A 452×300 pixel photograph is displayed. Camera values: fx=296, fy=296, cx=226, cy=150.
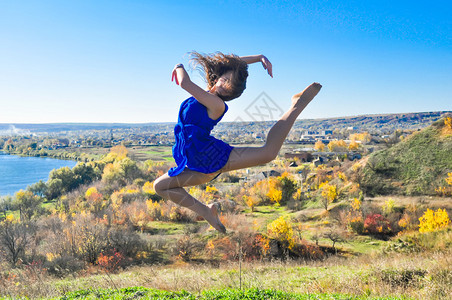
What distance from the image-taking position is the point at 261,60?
255cm

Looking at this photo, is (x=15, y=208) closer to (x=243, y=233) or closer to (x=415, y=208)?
(x=243, y=233)

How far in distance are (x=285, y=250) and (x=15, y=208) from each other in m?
42.6

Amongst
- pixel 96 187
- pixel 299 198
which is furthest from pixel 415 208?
pixel 96 187

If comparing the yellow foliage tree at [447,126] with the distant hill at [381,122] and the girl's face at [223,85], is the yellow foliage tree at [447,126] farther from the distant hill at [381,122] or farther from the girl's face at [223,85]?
the distant hill at [381,122]

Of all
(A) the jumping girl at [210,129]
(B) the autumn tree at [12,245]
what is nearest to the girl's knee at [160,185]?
(A) the jumping girl at [210,129]

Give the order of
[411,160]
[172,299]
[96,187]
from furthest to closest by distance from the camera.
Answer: [96,187], [411,160], [172,299]

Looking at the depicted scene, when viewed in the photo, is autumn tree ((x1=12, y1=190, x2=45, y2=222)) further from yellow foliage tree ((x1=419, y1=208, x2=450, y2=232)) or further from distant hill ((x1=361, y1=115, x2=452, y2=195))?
yellow foliage tree ((x1=419, y1=208, x2=450, y2=232))

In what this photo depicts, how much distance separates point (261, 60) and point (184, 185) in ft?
4.10

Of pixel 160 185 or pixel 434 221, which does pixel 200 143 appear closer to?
pixel 160 185

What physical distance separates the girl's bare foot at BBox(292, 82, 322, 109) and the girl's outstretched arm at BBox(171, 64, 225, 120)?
0.63 meters

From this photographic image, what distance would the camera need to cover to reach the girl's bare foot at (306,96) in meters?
2.34

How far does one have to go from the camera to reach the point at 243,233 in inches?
861

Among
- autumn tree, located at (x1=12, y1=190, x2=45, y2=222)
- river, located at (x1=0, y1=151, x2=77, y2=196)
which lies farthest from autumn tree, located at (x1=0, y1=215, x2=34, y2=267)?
river, located at (x1=0, y1=151, x2=77, y2=196)

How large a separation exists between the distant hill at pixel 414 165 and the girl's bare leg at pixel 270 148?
3436 centimetres
